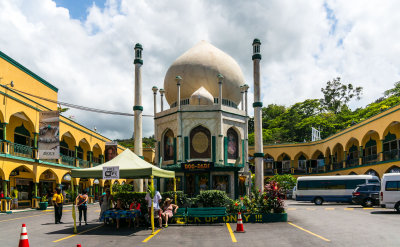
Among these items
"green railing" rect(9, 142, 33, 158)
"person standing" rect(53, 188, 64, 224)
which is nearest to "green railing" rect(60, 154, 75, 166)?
"green railing" rect(9, 142, 33, 158)

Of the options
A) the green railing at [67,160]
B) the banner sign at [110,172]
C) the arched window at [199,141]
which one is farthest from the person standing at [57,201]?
the green railing at [67,160]

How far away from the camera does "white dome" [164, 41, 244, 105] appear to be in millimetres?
34031

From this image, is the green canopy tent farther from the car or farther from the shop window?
the car

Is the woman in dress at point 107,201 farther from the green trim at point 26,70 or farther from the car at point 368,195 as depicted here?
the car at point 368,195

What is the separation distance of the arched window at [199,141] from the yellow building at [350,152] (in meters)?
17.4

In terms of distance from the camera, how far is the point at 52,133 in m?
30.0

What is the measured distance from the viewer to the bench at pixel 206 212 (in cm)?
1788

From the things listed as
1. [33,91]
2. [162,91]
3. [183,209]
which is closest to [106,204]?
[183,209]

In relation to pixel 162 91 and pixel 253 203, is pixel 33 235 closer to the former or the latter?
pixel 253 203

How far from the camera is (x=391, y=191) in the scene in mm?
23844

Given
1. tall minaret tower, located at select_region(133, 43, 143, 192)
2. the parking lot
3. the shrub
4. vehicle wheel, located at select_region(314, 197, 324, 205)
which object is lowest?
vehicle wheel, located at select_region(314, 197, 324, 205)

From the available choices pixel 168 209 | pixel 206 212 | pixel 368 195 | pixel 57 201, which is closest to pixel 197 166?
pixel 206 212

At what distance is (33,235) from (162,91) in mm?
21559

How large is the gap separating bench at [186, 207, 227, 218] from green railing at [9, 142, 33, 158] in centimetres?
1738
